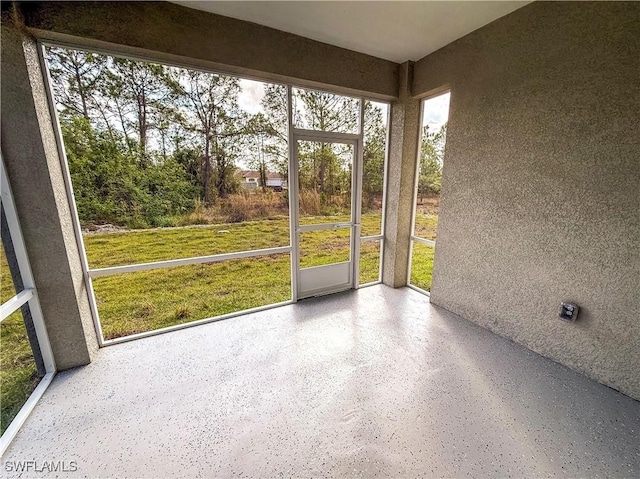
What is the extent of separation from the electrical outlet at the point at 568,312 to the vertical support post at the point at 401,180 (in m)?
1.65

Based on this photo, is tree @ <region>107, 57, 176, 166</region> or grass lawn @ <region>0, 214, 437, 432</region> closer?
tree @ <region>107, 57, 176, 166</region>

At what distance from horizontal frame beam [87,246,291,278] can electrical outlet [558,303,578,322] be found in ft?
7.96

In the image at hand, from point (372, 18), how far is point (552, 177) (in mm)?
1858

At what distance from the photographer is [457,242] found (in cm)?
263

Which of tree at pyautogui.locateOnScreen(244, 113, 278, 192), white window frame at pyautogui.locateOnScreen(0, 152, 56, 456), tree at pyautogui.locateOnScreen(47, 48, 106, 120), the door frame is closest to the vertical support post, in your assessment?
the door frame

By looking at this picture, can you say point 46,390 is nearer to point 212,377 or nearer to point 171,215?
point 212,377

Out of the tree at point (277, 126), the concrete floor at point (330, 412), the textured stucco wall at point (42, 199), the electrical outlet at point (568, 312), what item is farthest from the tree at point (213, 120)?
the electrical outlet at point (568, 312)

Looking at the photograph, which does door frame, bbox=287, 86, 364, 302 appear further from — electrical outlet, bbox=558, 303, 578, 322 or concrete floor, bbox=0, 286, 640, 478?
electrical outlet, bbox=558, 303, 578, 322

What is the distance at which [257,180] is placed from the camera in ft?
8.68

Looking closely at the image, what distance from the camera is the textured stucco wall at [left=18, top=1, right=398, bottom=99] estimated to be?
66.2 inches

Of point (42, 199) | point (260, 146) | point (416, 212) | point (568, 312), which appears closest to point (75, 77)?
point (42, 199)

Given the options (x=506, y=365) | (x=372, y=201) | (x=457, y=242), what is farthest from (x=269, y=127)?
(x=506, y=365)

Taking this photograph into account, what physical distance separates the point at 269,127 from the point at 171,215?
1.28 m

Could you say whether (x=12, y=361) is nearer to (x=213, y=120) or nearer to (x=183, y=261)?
(x=183, y=261)
